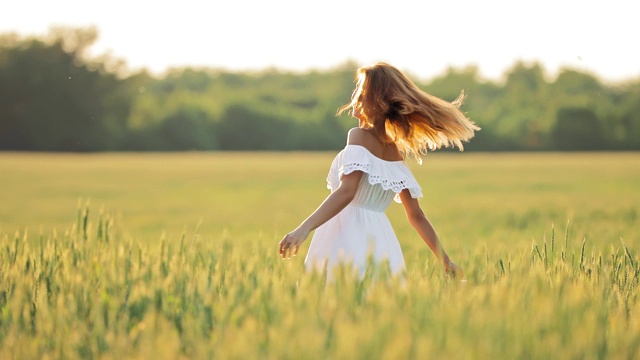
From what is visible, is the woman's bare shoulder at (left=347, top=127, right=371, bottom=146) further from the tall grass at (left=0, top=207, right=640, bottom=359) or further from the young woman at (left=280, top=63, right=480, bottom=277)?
the tall grass at (left=0, top=207, right=640, bottom=359)

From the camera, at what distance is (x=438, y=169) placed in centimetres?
4516

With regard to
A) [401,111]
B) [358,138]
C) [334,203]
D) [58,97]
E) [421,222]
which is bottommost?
[421,222]

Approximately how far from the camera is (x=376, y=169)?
16.2ft

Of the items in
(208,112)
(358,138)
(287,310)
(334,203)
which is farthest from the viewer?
(208,112)

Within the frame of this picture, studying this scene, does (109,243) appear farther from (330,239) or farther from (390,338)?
(390,338)

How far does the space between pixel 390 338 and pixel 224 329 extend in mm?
716

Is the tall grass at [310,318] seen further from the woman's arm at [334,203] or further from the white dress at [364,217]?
the white dress at [364,217]

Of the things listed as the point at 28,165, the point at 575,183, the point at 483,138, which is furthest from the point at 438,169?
the point at 483,138

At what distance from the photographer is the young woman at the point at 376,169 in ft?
16.2

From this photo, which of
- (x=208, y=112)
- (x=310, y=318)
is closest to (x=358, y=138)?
(x=310, y=318)

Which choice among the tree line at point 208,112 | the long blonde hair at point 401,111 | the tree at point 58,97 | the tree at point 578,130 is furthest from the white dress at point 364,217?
the tree at point 578,130

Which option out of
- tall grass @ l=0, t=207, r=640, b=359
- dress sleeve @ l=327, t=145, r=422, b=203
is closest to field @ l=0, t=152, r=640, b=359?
tall grass @ l=0, t=207, r=640, b=359

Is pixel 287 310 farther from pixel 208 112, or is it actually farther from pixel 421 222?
pixel 208 112

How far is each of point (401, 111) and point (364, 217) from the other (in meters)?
0.63
